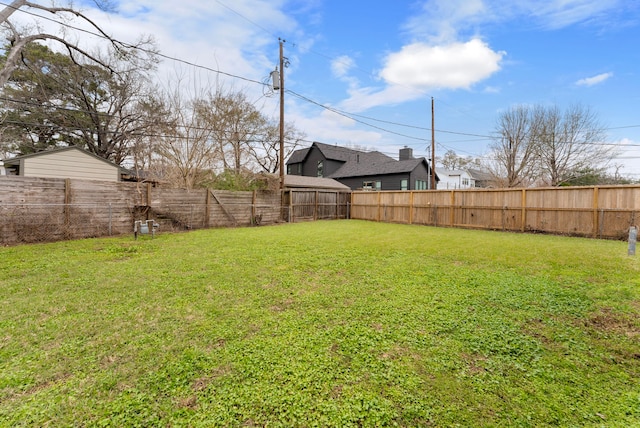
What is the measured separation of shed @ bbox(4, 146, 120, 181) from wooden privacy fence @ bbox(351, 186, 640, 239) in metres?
12.7

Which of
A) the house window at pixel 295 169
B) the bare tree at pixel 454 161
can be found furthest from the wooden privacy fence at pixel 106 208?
the bare tree at pixel 454 161

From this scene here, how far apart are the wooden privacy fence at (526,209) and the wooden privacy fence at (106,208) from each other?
6.88 m

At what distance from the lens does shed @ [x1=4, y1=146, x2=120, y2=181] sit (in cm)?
949

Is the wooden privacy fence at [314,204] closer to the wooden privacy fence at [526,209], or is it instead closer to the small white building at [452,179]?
the wooden privacy fence at [526,209]

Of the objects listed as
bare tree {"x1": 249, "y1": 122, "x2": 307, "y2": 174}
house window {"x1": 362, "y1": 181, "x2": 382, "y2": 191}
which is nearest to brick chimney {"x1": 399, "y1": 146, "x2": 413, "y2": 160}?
house window {"x1": 362, "y1": 181, "x2": 382, "y2": 191}

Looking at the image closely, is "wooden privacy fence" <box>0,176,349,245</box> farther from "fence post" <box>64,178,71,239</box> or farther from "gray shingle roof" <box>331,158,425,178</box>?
"gray shingle roof" <box>331,158,425,178</box>

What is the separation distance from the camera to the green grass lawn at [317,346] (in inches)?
64.6

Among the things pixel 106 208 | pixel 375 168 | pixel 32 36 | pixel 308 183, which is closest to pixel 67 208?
pixel 106 208

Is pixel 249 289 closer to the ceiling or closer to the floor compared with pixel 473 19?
closer to the floor

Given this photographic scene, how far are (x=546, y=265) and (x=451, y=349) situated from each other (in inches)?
166

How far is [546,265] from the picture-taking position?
16.9 ft

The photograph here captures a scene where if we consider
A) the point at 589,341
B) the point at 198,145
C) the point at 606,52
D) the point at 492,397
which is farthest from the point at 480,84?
the point at 492,397

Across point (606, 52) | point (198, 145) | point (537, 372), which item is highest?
point (606, 52)

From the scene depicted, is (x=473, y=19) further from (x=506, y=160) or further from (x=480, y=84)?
(x=506, y=160)
